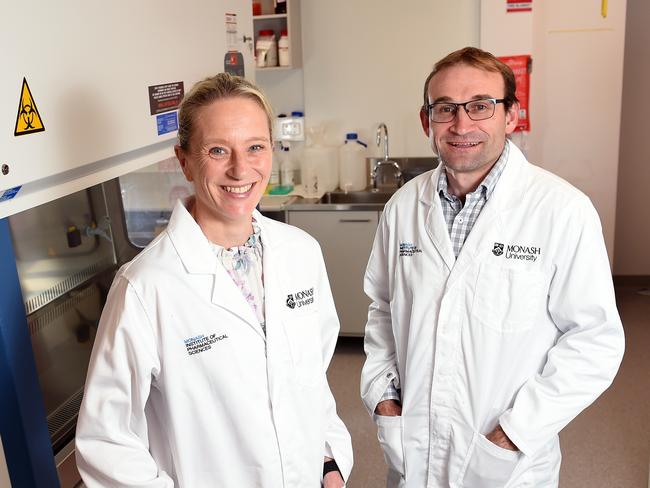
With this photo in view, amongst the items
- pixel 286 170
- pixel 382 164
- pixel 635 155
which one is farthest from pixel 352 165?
pixel 635 155

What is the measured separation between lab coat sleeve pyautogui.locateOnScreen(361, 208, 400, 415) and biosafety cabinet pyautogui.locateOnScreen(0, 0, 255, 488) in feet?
2.20

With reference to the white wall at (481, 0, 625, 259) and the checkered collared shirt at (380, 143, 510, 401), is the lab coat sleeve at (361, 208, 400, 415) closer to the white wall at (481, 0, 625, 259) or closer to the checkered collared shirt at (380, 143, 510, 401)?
the checkered collared shirt at (380, 143, 510, 401)

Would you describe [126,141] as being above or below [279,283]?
above

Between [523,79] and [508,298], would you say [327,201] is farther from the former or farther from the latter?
[508,298]

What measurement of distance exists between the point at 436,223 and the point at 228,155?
0.59 m

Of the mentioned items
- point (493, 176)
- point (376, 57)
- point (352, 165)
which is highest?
point (376, 57)

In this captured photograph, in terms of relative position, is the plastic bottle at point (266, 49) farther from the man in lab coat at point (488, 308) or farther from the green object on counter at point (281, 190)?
the man in lab coat at point (488, 308)

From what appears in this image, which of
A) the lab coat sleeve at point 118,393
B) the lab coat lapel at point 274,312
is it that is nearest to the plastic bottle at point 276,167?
the lab coat lapel at point 274,312

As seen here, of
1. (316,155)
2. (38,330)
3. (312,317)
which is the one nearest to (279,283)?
(312,317)

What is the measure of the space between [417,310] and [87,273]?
1039mm

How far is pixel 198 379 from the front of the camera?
1.25m

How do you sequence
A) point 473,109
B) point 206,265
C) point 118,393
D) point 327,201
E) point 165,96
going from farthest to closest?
1. point 327,201
2. point 165,96
3. point 473,109
4. point 206,265
5. point 118,393

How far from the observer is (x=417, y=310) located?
5.31ft

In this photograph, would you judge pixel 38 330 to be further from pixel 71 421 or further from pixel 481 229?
pixel 481 229
